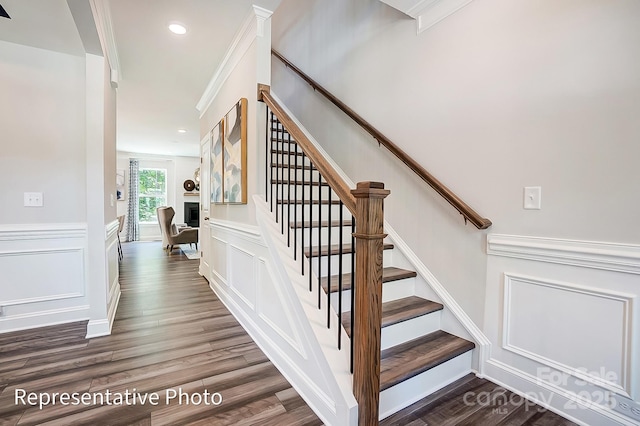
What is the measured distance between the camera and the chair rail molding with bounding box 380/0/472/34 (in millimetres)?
1986

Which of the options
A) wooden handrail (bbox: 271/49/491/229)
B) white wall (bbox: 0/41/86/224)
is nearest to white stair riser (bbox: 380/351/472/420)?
wooden handrail (bbox: 271/49/491/229)

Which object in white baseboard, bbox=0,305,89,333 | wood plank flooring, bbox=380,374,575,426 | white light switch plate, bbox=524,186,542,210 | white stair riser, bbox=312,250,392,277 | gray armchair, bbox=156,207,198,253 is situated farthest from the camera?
gray armchair, bbox=156,207,198,253

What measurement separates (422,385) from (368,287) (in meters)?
0.88

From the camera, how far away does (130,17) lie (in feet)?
7.88

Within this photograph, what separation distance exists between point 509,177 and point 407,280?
971mm

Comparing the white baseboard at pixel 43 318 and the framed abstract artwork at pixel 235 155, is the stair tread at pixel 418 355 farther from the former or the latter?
the white baseboard at pixel 43 318

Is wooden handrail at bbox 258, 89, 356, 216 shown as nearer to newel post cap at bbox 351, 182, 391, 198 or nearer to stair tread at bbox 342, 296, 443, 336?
newel post cap at bbox 351, 182, 391, 198

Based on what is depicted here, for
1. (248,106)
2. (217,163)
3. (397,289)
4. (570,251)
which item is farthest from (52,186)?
(570,251)

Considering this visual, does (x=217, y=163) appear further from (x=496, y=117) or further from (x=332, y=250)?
(x=496, y=117)

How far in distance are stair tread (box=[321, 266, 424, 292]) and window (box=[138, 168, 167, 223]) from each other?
8651mm

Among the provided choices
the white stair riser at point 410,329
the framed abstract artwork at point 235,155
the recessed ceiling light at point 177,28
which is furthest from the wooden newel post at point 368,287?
the recessed ceiling light at point 177,28

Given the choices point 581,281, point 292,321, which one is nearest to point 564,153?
point 581,281

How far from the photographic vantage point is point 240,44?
264cm

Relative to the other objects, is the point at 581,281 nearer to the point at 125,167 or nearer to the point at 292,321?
the point at 292,321
